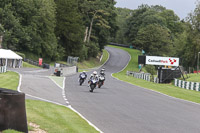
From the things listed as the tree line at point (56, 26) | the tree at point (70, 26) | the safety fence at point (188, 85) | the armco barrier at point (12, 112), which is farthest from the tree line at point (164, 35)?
the armco barrier at point (12, 112)

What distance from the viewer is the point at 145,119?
13.7 m

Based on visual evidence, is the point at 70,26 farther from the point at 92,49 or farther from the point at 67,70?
the point at 67,70

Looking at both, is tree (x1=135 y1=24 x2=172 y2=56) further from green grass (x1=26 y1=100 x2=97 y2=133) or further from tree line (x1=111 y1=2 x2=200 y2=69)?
green grass (x1=26 y1=100 x2=97 y2=133)

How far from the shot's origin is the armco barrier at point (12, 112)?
28.5 ft

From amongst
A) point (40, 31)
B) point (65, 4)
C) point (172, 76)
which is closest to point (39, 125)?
point (172, 76)

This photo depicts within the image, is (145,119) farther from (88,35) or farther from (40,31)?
(88,35)

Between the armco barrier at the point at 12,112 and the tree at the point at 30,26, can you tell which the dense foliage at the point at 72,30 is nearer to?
the tree at the point at 30,26

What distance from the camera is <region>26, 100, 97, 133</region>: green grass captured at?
10250 mm

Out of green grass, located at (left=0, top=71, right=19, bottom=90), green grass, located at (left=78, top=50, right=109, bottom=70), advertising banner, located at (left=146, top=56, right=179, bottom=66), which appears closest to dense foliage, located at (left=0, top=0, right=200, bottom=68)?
green grass, located at (left=78, top=50, right=109, bottom=70)

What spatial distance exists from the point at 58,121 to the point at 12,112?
9.32ft

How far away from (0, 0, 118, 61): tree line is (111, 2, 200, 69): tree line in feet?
33.4

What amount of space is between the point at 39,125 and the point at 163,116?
19.8ft

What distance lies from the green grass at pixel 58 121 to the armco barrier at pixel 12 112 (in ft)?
3.50

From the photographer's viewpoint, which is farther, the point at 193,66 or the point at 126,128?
the point at 193,66
